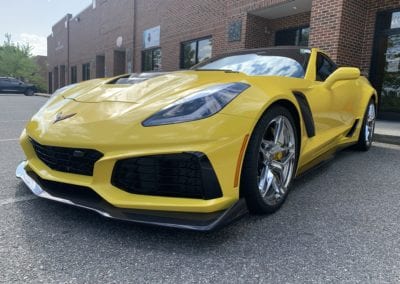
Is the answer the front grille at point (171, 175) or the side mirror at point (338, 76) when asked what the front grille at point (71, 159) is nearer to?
the front grille at point (171, 175)

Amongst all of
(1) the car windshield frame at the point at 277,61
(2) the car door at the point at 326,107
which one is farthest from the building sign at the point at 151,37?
(2) the car door at the point at 326,107

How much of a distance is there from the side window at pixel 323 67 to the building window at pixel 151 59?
12.5 metres

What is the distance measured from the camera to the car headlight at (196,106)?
75.3 inches

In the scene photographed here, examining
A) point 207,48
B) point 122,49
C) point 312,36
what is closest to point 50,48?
point 122,49

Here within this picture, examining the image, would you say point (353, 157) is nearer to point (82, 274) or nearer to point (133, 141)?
point (133, 141)

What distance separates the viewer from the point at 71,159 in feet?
6.64

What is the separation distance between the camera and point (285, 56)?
3242mm

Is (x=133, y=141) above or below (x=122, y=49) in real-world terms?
below

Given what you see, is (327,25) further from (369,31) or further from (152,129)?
(152,129)

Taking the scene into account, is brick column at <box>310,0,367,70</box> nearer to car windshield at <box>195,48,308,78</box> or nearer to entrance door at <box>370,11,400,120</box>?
entrance door at <box>370,11,400,120</box>

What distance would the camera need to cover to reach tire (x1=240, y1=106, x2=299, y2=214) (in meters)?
2.05

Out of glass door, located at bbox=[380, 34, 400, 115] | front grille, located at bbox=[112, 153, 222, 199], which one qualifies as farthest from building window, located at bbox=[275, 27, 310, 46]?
front grille, located at bbox=[112, 153, 222, 199]

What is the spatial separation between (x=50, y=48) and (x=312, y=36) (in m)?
33.6

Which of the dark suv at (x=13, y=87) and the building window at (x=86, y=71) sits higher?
the building window at (x=86, y=71)
